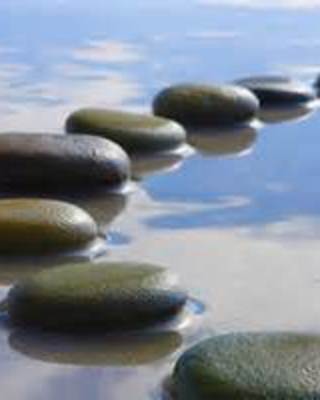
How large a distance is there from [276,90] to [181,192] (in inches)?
45.1

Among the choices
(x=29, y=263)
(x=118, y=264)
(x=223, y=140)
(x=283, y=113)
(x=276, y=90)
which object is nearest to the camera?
(x=118, y=264)

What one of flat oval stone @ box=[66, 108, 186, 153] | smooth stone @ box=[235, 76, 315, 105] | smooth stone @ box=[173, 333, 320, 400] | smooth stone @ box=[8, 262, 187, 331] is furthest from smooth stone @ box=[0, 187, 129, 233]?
smooth stone @ box=[235, 76, 315, 105]

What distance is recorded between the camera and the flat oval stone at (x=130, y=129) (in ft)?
9.71

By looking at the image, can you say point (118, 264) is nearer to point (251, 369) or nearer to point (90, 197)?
point (251, 369)

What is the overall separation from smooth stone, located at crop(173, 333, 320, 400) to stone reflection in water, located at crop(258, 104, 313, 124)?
1.93 meters

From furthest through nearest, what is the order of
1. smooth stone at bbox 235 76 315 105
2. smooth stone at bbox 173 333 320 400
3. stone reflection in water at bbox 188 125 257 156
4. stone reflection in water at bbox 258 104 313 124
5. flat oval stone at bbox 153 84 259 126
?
smooth stone at bbox 235 76 315 105 < stone reflection in water at bbox 258 104 313 124 < flat oval stone at bbox 153 84 259 126 < stone reflection in water at bbox 188 125 257 156 < smooth stone at bbox 173 333 320 400

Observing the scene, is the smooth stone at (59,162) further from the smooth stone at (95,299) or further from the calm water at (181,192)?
the smooth stone at (95,299)

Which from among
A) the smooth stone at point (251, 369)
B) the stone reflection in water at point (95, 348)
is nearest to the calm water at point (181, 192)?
the stone reflection in water at point (95, 348)

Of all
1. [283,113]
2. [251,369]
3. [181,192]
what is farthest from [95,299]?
[283,113]

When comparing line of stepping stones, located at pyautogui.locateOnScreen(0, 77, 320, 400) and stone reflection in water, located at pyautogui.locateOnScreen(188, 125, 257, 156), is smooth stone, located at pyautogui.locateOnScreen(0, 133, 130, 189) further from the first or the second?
stone reflection in water, located at pyautogui.locateOnScreen(188, 125, 257, 156)

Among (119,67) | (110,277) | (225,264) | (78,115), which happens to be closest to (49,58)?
(119,67)

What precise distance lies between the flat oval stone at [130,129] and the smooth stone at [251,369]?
1.31 m

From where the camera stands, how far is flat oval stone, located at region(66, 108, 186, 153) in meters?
2.96

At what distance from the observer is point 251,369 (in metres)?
1.60
